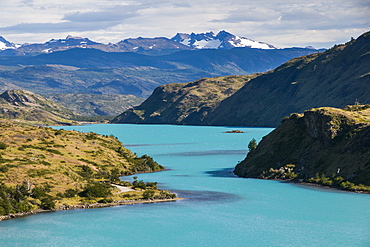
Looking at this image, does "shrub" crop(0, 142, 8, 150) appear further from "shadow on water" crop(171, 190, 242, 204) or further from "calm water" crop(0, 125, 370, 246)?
"shadow on water" crop(171, 190, 242, 204)

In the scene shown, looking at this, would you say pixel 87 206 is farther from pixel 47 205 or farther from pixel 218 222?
pixel 218 222

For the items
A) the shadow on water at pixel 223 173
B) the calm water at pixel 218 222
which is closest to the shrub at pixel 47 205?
the calm water at pixel 218 222

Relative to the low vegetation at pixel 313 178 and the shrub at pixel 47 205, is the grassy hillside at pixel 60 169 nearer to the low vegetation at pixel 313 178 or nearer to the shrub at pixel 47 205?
the shrub at pixel 47 205

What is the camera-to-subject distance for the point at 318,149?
132 meters

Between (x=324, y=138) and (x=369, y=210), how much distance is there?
37.9 m

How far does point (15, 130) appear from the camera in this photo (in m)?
160

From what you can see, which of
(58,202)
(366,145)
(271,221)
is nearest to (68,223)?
(58,202)

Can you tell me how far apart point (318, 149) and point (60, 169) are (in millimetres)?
61487

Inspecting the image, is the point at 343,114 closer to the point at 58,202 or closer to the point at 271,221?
the point at 271,221

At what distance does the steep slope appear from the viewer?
120 meters

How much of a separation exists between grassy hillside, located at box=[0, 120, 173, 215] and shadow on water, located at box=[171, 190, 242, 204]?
16.1ft

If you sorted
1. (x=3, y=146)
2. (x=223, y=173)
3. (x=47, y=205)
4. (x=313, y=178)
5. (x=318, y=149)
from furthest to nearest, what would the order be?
(x=223, y=173)
(x=318, y=149)
(x=3, y=146)
(x=313, y=178)
(x=47, y=205)

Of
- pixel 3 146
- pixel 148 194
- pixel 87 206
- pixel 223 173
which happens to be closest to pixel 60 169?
pixel 3 146

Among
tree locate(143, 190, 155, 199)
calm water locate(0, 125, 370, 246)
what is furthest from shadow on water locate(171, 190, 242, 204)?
tree locate(143, 190, 155, 199)
